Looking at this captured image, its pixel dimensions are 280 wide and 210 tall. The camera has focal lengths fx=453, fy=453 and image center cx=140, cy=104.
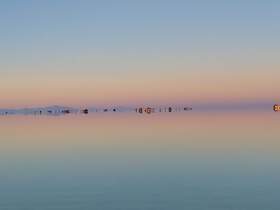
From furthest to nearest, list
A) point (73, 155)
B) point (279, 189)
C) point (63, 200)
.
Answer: point (73, 155), point (279, 189), point (63, 200)

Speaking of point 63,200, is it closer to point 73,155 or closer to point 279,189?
point 279,189

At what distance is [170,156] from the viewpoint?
36.4m

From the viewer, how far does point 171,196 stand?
22.0m

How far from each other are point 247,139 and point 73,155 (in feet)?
67.0

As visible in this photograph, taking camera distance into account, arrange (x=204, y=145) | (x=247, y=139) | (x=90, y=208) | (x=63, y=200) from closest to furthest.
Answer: (x=90, y=208) < (x=63, y=200) < (x=204, y=145) < (x=247, y=139)

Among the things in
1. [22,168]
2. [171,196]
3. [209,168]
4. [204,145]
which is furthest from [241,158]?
[22,168]

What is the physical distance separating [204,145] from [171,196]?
2284 centimetres

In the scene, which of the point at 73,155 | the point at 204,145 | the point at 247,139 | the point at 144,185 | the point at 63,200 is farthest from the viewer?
the point at 247,139

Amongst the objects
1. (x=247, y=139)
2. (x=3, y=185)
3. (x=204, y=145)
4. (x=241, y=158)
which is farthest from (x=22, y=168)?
(x=247, y=139)

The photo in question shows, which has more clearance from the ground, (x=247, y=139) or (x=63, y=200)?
(x=247, y=139)

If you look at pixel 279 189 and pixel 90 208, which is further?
pixel 279 189

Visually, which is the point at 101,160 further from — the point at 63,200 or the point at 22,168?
the point at 63,200

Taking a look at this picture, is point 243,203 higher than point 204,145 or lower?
lower

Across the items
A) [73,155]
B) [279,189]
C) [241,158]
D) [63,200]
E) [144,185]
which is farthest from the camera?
[73,155]
